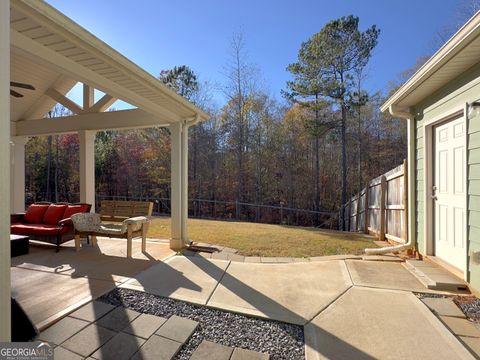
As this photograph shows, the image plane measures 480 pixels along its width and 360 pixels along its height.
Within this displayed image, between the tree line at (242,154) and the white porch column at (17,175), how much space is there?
22.6 ft

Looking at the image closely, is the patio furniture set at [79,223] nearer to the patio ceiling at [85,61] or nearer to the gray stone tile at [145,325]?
the patio ceiling at [85,61]

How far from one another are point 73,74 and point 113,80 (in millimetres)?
458

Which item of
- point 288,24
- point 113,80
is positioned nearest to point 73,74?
point 113,80

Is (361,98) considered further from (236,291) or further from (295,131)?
(236,291)

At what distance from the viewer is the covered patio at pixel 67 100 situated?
3.59ft

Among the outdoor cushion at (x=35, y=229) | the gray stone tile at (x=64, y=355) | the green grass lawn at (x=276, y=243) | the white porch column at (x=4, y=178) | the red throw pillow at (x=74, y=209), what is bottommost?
the green grass lawn at (x=276, y=243)

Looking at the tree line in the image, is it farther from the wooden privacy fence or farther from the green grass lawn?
the green grass lawn

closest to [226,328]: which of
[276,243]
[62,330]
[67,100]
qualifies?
[62,330]

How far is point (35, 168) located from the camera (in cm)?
1303

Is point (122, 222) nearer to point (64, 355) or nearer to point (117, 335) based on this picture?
point (117, 335)

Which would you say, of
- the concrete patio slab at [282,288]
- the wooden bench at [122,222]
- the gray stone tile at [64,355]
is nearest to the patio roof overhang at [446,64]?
the concrete patio slab at [282,288]

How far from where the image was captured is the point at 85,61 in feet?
8.34

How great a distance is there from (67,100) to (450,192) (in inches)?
283

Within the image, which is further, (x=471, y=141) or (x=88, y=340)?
(x=471, y=141)
